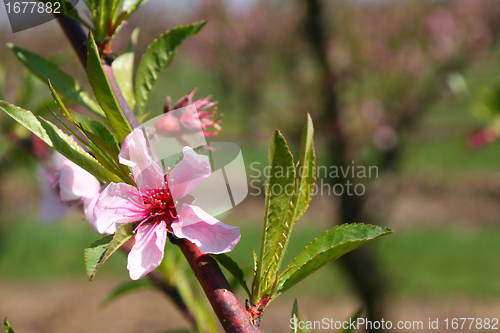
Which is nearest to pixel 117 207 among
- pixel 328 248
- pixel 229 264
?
pixel 229 264

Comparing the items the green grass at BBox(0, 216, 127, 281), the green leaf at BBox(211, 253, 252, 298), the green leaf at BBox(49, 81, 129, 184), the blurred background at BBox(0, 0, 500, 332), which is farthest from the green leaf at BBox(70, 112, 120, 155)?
the green grass at BBox(0, 216, 127, 281)

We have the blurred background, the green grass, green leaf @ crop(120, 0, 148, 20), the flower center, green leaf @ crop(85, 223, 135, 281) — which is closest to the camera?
green leaf @ crop(85, 223, 135, 281)

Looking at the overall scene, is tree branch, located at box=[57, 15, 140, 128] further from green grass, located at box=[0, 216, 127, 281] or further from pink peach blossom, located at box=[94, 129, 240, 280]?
green grass, located at box=[0, 216, 127, 281]

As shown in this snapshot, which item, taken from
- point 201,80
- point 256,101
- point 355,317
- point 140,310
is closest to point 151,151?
point 355,317

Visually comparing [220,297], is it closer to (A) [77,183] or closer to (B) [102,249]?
(B) [102,249]

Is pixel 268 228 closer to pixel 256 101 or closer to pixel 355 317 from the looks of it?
pixel 355 317

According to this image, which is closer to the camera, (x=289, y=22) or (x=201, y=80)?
(x=289, y=22)

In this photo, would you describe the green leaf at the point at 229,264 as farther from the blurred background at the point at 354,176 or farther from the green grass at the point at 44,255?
the green grass at the point at 44,255
